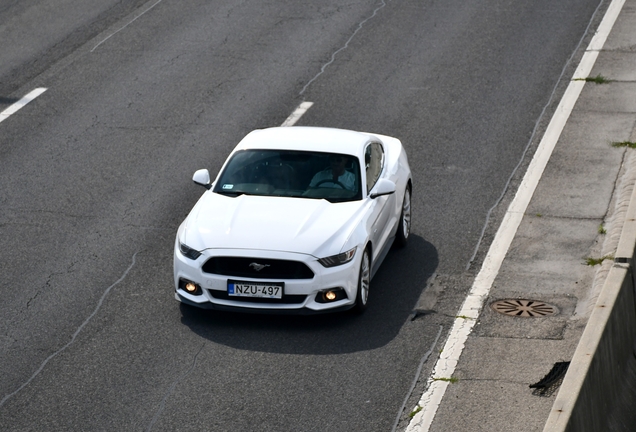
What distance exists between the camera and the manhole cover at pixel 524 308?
1066 cm

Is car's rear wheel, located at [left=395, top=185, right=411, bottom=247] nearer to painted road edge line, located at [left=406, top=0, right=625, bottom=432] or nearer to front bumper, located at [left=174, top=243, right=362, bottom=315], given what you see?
painted road edge line, located at [left=406, top=0, right=625, bottom=432]

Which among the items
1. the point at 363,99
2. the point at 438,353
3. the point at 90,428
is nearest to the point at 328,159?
the point at 438,353

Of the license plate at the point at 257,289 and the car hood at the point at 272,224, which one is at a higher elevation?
the car hood at the point at 272,224

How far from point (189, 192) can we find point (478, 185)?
12.9ft

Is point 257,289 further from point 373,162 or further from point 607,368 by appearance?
point 607,368

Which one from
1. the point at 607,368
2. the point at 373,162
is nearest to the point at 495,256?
the point at 373,162

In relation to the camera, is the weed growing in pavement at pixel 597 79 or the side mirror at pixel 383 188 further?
the weed growing in pavement at pixel 597 79

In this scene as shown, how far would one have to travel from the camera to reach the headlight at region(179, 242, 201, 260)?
10.3m

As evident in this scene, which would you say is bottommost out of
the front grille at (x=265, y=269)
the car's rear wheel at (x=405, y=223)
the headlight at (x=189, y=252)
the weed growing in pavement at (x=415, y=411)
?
the car's rear wheel at (x=405, y=223)

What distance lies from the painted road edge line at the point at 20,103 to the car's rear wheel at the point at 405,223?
7.44 metres

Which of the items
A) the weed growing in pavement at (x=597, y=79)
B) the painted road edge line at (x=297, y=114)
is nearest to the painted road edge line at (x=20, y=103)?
the painted road edge line at (x=297, y=114)

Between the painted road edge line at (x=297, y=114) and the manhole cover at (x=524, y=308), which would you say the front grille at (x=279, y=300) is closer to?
the manhole cover at (x=524, y=308)

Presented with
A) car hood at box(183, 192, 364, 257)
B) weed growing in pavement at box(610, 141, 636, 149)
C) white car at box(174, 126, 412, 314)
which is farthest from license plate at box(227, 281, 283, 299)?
weed growing in pavement at box(610, 141, 636, 149)

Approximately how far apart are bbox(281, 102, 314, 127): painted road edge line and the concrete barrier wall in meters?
6.82
